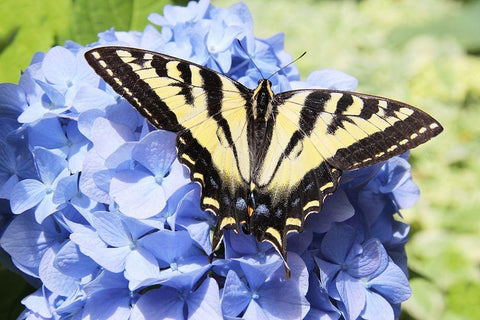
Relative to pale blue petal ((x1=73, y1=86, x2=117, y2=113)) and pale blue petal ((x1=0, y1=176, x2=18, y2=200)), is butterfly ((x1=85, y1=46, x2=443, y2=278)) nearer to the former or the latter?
pale blue petal ((x1=73, y1=86, x2=117, y2=113))

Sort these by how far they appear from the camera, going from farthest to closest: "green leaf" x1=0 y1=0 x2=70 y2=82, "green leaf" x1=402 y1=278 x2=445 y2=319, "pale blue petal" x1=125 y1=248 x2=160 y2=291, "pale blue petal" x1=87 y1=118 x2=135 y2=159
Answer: "green leaf" x1=402 y1=278 x2=445 y2=319 < "green leaf" x1=0 y1=0 x2=70 y2=82 < "pale blue petal" x1=87 y1=118 x2=135 y2=159 < "pale blue petal" x1=125 y1=248 x2=160 y2=291

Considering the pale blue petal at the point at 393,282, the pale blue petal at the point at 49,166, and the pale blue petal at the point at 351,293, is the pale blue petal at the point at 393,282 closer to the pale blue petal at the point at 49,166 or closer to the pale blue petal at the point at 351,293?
the pale blue petal at the point at 351,293

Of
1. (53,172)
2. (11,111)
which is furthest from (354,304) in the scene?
(11,111)

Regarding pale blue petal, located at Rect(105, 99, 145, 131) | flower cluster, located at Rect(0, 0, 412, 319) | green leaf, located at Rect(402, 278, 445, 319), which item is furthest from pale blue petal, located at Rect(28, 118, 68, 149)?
green leaf, located at Rect(402, 278, 445, 319)

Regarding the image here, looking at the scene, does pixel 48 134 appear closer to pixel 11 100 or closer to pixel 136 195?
pixel 11 100

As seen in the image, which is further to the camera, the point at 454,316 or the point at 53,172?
the point at 454,316

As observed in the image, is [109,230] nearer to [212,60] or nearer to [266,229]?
[266,229]
